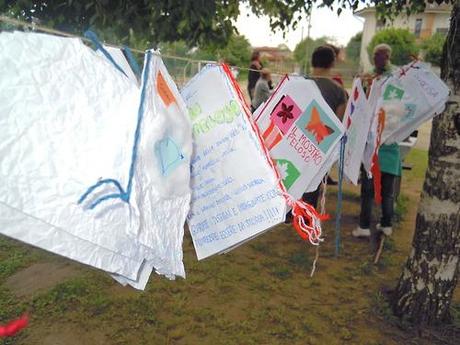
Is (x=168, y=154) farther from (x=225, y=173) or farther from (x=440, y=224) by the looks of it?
(x=440, y=224)

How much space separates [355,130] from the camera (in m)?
2.38

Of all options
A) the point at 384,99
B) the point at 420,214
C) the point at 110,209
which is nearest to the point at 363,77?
the point at 384,99

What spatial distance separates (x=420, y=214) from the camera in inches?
102

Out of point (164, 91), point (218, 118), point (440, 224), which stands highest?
point (164, 91)

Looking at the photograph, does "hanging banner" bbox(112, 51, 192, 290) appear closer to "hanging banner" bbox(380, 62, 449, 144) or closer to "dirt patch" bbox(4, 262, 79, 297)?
"hanging banner" bbox(380, 62, 449, 144)

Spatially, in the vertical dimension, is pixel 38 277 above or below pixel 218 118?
below

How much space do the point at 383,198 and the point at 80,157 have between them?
3120mm

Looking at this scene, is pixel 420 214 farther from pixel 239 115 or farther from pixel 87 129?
pixel 87 129

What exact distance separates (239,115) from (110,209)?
0.63 m

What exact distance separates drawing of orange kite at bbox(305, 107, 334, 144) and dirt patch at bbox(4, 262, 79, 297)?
7.01 ft

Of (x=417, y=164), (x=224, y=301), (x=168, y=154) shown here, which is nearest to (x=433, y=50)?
(x=417, y=164)

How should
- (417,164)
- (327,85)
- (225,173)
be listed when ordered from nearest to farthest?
(225,173), (327,85), (417,164)

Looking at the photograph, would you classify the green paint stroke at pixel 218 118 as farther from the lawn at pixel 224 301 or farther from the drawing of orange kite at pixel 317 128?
the lawn at pixel 224 301

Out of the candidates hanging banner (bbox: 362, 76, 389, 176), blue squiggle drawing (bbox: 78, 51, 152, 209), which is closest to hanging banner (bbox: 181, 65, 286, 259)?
blue squiggle drawing (bbox: 78, 51, 152, 209)
